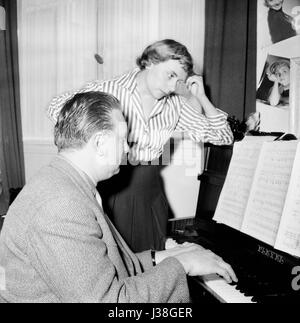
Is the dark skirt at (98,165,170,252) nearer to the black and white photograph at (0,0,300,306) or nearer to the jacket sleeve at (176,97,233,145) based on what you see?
the black and white photograph at (0,0,300,306)

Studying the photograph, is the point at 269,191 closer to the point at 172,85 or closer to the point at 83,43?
the point at 172,85

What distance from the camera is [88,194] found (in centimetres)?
110

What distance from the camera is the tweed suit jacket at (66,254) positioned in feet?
2.91

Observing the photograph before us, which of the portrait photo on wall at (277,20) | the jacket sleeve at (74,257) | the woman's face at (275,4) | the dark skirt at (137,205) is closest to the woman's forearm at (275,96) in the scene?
the portrait photo on wall at (277,20)

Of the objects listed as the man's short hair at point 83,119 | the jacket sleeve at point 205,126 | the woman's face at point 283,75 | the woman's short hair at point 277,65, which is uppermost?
the woman's short hair at point 277,65

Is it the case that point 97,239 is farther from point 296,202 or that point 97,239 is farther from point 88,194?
point 296,202

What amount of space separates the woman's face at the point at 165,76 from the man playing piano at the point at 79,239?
745mm

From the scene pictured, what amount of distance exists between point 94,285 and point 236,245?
2.83 feet

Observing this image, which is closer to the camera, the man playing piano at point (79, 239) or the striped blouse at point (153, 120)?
the man playing piano at point (79, 239)

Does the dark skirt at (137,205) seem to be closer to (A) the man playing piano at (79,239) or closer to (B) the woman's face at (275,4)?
(A) the man playing piano at (79,239)

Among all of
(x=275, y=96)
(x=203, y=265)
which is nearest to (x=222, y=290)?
(x=203, y=265)

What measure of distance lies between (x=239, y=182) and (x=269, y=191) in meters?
0.22

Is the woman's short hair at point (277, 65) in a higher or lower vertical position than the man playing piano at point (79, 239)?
higher
